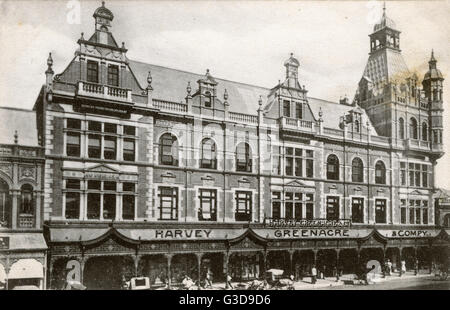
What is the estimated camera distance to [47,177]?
1920cm

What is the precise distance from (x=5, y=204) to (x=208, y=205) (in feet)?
31.5

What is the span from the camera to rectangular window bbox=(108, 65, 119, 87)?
20766 mm

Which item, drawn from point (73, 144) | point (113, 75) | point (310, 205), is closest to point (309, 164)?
point (310, 205)

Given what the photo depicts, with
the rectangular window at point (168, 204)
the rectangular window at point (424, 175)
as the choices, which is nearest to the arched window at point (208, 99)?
the rectangular window at point (168, 204)

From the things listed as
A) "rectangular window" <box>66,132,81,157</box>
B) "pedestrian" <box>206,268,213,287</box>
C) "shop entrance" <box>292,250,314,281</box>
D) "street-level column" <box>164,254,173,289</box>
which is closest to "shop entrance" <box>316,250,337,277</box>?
"shop entrance" <box>292,250,314,281</box>

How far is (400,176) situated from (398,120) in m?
3.83

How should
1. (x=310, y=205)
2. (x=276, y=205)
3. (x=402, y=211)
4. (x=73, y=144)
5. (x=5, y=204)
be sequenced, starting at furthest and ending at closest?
(x=402, y=211)
(x=310, y=205)
(x=276, y=205)
(x=73, y=144)
(x=5, y=204)

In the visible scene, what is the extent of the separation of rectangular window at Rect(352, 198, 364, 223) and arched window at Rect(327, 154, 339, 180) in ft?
6.77

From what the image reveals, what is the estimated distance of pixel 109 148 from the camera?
20672mm

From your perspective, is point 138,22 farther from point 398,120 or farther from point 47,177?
point 398,120

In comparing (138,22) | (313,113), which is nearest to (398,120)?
(313,113)

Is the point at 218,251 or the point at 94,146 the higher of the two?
the point at 94,146

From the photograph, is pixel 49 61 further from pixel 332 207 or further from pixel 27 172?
pixel 332 207

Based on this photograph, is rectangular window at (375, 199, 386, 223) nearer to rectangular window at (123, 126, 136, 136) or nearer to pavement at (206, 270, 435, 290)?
pavement at (206, 270, 435, 290)
